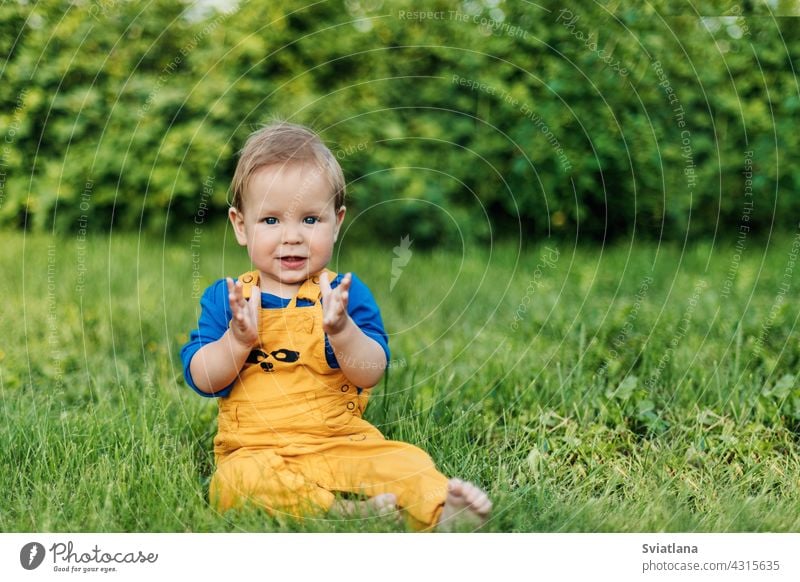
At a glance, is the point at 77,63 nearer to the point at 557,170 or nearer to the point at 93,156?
the point at 93,156

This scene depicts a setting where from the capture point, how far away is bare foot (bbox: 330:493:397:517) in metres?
2.26

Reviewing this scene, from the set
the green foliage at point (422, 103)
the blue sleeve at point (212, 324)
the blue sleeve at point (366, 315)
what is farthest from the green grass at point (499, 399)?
the green foliage at point (422, 103)

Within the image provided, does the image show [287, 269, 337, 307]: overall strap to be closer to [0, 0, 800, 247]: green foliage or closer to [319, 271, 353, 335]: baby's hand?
[319, 271, 353, 335]: baby's hand

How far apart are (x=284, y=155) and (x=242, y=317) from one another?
0.43m

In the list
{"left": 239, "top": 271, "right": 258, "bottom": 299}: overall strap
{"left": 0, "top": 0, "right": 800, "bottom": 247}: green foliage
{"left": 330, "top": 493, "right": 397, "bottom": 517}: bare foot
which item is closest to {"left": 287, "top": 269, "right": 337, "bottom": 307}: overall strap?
{"left": 239, "top": 271, "right": 258, "bottom": 299}: overall strap

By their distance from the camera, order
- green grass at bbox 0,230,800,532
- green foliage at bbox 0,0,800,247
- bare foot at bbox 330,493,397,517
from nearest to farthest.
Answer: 1. bare foot at bbox 330,493,397,517
2. green grass at bbox 0,230,800,532
3. green foliage at bbox 0,0,800,247

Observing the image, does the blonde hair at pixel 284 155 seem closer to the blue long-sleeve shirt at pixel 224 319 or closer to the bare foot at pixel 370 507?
the blue long-sleeve shirt at pixel 224 319

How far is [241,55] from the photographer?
4.49 metres

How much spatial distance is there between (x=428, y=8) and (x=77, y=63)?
5.43 ft

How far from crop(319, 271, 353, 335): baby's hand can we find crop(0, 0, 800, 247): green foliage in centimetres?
227

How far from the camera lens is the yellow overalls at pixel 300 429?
7.61ft

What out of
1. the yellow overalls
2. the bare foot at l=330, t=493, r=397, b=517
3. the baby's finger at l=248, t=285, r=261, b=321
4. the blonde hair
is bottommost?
the bare foot at l=330, t=493, r=397, b=517

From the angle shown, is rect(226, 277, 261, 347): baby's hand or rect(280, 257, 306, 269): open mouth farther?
rect(280, 257, 306, 269): open mouth

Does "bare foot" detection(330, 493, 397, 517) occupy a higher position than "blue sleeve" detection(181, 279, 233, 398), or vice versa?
"blue sleeve" detection(181, 279, 233, 398)
